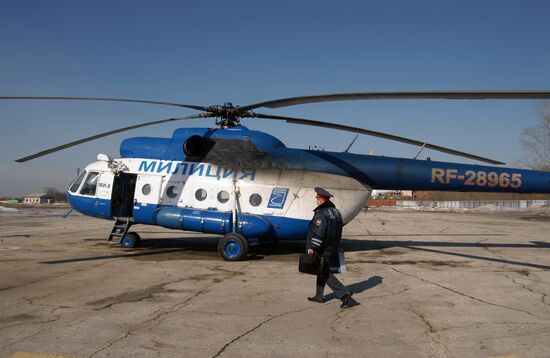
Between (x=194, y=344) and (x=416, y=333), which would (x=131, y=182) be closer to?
(x=194, y=344)

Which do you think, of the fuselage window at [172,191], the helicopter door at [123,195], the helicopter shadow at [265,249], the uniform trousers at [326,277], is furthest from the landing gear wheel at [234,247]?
the uniform trousers at [326,277]

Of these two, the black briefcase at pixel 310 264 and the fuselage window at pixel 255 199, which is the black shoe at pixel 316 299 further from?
Answer: the fuselage window at pixel 255 199

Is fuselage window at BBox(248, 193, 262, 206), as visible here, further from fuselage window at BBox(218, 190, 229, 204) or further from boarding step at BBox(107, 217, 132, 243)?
boarding step at BBox(107, 217, 132, 243)

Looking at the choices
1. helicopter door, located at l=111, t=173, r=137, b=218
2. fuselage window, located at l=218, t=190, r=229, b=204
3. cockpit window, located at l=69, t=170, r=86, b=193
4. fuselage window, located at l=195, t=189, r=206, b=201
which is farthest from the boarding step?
fuselage window, located at l=218, t=190, r=229, b=204

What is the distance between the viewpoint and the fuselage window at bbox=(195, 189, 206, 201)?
11.5 metres

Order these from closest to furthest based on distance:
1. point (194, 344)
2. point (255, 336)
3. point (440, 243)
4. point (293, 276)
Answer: point (194, 344), point (255, 336), point (293, 276), point (440, 243)

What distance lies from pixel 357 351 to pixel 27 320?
13.9 ft

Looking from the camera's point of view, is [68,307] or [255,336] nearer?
[255,336]

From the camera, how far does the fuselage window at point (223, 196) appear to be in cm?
1139

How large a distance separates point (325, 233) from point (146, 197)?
7627mm

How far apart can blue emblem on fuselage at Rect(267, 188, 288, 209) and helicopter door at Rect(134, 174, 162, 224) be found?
340 cm

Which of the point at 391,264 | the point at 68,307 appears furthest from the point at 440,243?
the point at 68,307

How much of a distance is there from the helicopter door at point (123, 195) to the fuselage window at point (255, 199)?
12.4ft

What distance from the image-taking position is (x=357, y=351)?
4.32 m
